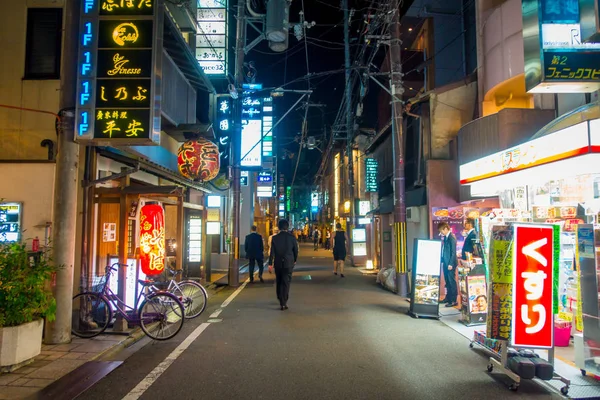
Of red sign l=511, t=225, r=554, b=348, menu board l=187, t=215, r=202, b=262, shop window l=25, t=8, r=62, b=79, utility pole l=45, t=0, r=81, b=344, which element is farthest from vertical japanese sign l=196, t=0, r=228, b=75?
red sign l=511, t=225, r=554, b=348

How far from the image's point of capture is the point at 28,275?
5.94 meters

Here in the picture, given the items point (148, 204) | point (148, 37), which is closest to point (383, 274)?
point (148, 204)

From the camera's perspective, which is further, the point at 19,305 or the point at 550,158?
the point at 550,158

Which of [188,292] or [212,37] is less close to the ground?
[212,37]

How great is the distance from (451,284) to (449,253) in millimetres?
824

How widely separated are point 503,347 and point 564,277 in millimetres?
2692

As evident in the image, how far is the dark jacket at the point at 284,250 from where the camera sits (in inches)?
397

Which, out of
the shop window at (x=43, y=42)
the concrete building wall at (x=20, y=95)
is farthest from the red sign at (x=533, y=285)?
the shop window at (x=43, y=42)

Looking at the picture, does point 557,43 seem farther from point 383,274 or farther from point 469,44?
point 469,44

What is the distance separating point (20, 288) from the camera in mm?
5742

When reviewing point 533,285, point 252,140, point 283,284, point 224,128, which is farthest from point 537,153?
point 252,140

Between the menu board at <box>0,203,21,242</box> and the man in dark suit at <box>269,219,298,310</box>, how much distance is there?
5.27m

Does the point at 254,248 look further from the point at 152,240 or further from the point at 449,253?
the point at 449,253

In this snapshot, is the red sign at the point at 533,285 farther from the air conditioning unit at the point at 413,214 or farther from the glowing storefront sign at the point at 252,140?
the glowing storefront sign at the point at 252,140
